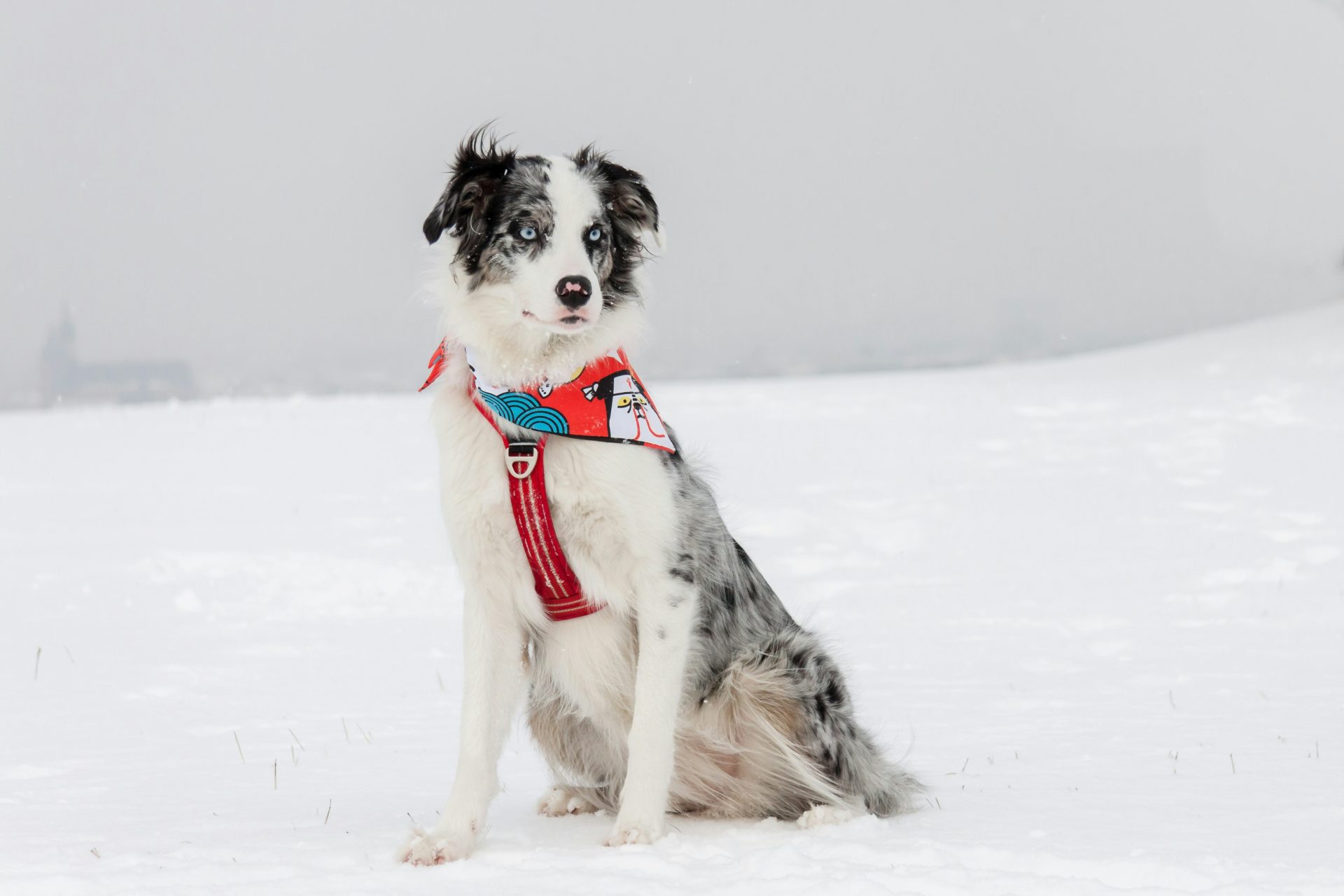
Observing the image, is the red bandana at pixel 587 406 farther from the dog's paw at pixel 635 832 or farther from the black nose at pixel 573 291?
the dog's paw at pixel 635 832

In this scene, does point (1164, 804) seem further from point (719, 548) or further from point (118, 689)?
point (118, 689)

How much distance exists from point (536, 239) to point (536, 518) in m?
0.97

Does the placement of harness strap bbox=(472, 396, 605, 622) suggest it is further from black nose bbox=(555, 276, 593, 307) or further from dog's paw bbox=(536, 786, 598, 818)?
dog's paw bbox=(536, 786, 598, 818)

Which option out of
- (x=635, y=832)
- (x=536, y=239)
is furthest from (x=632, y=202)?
(x=635, y=832)

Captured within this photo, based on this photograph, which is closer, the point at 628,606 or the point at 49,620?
the point at 628,606

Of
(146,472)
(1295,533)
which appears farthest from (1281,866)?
(146,472)

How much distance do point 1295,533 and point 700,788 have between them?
30.3ft

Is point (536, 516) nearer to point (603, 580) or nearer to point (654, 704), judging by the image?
point (603, 580)

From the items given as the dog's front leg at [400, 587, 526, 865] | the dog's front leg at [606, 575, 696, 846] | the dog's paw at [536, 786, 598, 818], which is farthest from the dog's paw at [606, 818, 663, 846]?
the dog's paw at [536, 786, 598, 818]

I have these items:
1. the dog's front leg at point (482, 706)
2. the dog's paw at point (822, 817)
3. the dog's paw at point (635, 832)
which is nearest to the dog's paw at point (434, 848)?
the dog's front leg at point (482, 706)

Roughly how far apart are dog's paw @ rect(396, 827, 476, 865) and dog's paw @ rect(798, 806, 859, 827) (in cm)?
121

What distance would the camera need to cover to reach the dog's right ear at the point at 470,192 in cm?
434

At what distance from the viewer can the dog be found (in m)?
4.08

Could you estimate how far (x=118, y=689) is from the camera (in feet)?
26.3
